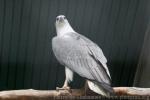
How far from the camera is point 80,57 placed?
1.32 metres

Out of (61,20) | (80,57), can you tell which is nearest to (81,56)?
(80,57)

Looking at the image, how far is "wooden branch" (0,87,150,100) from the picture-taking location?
1285 millimetres

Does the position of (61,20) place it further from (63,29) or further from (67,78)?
(67,78)

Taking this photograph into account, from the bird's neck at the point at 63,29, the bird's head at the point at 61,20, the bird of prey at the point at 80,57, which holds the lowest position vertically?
the bird of prey at the point at 80,57

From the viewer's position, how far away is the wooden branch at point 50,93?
1285 millimetres

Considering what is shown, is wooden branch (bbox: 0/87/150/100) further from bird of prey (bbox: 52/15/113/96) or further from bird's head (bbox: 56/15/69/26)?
bird's head (bbox: 56/15/69/26)

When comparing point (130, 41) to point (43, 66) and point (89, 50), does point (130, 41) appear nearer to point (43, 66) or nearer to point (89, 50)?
point (89, 50)

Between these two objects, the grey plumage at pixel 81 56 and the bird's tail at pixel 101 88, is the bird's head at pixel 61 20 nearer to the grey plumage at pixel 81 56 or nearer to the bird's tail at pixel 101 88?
the grey plumage at pixel 81 56

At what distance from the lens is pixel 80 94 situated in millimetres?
1348

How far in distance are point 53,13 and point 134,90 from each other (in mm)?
298

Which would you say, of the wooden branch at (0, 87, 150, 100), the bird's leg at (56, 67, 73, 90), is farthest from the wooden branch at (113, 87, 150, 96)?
the bird's leg at (56, 67, 73, 90)

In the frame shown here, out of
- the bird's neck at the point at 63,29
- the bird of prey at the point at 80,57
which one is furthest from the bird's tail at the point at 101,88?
the bird's neck at the point at 63,29

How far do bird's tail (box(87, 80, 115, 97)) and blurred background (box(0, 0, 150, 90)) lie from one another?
1.8 inches

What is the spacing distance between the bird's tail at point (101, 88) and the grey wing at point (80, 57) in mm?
13
